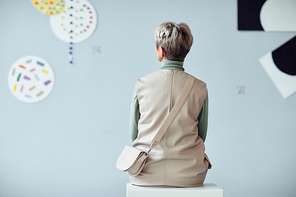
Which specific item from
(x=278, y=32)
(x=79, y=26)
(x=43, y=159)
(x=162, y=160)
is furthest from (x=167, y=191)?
(x=278, y=32)

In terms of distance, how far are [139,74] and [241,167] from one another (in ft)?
3.63

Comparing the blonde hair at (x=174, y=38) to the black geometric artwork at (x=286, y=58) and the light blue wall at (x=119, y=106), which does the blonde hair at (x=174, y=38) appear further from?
the black geometric artwork at (x=286, y=58)

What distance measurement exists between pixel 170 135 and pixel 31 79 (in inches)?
62.6

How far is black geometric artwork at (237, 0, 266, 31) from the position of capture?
2.77 metres

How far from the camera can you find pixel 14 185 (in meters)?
2.69

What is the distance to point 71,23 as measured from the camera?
270 centimetres

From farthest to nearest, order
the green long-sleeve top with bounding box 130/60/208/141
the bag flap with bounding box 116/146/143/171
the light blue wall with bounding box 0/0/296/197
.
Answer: the light blue wall with bounding box 0/0/296/197 < the green long-sleeve top with bounding box 130/60/208/141 < the bag flap with bounding box 116/146/143/171

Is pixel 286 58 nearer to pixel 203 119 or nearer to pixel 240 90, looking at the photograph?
pixel 240 90

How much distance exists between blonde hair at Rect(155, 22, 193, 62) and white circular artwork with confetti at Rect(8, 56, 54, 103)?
141cm

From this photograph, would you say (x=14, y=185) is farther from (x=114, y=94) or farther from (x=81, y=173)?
(x=114, y=94)

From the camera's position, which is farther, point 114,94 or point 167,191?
point 114,94

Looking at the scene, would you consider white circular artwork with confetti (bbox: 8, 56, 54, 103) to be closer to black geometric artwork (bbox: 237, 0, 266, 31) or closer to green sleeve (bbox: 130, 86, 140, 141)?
green sleeve (bbox: 130, 86, 140, 141)

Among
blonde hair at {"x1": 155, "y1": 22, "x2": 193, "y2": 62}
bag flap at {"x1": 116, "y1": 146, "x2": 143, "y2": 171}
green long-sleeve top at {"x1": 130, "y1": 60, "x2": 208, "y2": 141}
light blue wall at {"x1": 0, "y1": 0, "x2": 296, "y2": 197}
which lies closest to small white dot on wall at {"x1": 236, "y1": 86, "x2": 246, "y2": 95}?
light blue wall at {"x1": 0, "y1": 0, "x2": 296, "y2": 197}

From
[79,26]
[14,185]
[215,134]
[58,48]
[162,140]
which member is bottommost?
[14,185]
